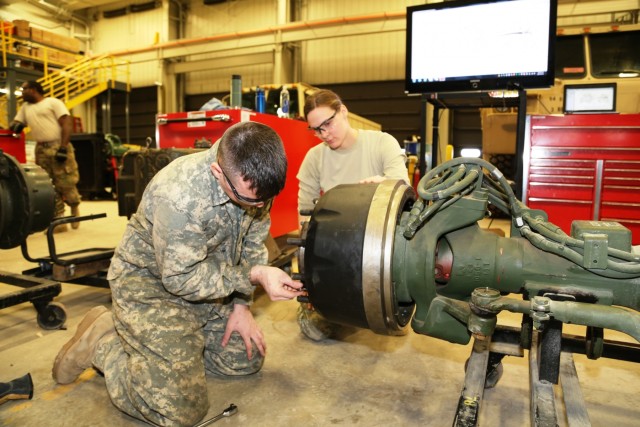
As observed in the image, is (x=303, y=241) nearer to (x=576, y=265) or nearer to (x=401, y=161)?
(x=576, y=265)

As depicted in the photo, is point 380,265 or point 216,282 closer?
point 380,265

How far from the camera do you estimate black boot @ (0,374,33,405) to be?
1299mm

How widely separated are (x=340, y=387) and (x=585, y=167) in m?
2.57

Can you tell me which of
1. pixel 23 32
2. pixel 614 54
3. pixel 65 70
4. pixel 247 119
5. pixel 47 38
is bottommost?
pixel 247 119

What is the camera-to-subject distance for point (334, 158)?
2049 millimetres

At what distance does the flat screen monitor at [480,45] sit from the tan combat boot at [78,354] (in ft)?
6.14

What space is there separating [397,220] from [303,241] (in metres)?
0.24

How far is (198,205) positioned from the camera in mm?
1246

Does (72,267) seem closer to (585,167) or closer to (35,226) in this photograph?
(35,226)

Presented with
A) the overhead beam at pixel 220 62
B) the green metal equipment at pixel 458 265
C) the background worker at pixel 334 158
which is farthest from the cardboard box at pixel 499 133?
the overhead beam at pixel 220 62

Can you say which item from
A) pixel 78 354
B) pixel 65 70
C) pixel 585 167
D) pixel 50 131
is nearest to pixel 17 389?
pixel 78 354

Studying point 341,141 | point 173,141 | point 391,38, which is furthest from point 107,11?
point 341,141

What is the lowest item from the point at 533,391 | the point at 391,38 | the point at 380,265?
the point at 533,391

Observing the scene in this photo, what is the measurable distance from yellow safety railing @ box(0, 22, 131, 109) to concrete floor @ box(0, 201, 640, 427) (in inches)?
318
